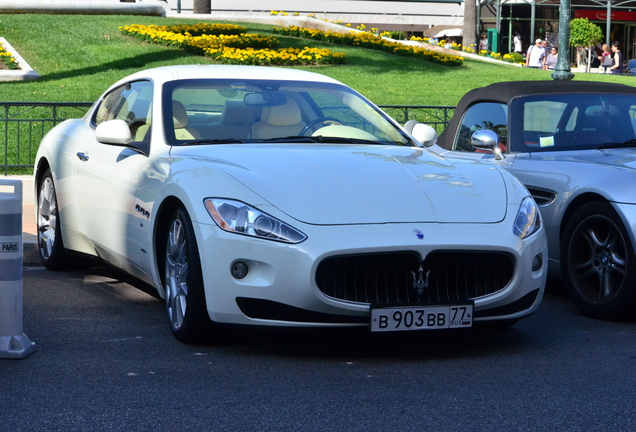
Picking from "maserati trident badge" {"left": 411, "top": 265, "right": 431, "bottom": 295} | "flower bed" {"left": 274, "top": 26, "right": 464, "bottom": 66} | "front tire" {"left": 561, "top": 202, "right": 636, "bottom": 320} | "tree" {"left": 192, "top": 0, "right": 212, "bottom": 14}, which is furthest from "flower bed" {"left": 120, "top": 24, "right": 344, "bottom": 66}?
"maserati trident badge" {"left": 411, "top": 265, "right": 431, "bottom": 295}

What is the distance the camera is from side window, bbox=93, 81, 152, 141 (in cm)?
601

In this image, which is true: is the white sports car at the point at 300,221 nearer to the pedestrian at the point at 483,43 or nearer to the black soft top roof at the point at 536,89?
the black soft top roof at the point at 536,89

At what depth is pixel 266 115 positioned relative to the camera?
5840mm

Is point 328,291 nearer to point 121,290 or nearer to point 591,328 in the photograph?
point 591,328

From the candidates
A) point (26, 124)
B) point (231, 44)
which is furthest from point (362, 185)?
point (231, 44)

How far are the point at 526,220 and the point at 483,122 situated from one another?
2694 millimetres

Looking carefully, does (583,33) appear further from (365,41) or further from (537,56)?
(365,41)

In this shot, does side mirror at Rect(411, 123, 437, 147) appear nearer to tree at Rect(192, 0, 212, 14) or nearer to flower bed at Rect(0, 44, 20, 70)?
flower bed at Rect(0, 44, 20, 70)

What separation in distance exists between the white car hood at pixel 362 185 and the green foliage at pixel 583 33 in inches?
1529

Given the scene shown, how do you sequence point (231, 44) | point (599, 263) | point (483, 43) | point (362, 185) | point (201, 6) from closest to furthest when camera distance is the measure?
point (362, 185), point (599, 263), point (231, 44), point (201, 6), point (483, 43)

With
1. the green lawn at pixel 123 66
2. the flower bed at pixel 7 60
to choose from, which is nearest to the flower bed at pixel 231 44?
the green lawn at pixel 123 66

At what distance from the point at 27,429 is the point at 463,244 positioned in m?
2.13

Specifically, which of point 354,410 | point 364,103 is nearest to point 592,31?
point 364,103

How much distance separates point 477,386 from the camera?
4293mm
